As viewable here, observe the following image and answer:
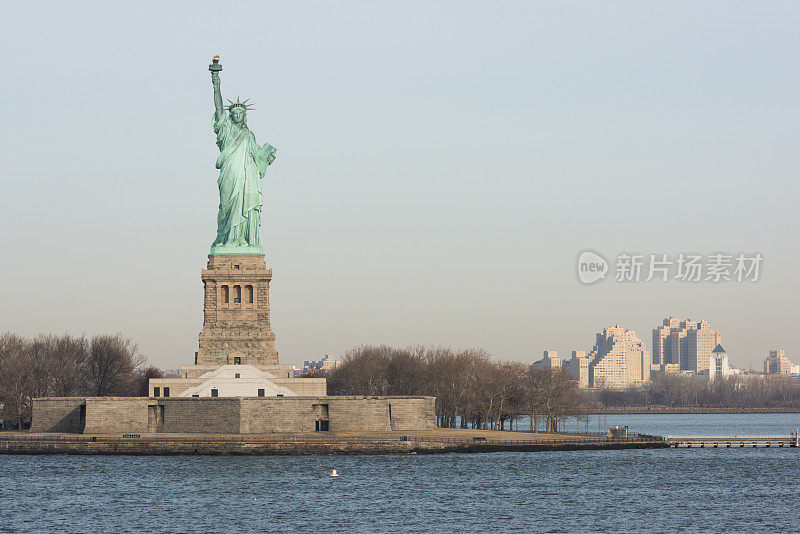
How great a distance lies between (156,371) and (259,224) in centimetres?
4799

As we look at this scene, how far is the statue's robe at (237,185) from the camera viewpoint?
94750mm

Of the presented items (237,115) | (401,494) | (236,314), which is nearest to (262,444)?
(236,314)

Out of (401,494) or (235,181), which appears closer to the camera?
(401,494)

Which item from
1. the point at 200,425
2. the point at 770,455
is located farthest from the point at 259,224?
the point at 770,455

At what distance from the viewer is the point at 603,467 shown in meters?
79.8

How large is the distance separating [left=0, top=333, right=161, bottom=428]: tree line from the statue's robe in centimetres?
1904

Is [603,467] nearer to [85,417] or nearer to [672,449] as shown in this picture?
[672,449]

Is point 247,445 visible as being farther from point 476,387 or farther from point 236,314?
point 476,387

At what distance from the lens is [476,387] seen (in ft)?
344

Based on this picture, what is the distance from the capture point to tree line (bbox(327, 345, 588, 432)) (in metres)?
102

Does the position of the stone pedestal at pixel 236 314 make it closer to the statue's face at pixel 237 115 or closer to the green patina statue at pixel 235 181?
the green patina statue at pixel 235 181

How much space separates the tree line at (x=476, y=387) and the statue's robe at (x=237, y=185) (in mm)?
20058

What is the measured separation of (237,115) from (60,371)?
25601 millimetres

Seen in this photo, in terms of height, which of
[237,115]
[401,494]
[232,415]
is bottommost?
[401,494]
